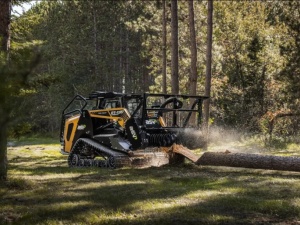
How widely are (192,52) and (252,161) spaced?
39.7 ft

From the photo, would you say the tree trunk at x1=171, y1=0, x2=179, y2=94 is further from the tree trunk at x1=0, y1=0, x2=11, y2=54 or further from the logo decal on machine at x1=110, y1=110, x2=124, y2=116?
the tree trunk at x1=0, y1=0, x2=11, y2=54

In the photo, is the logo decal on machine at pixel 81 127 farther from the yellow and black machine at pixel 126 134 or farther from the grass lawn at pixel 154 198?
the grass lawn at pixel 154 198

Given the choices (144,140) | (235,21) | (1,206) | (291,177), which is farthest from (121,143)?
(235,21)

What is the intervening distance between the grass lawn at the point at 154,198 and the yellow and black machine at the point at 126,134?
53.1 inches

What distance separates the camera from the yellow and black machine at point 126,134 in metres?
12.6

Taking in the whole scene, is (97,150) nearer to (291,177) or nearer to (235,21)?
(291,177)

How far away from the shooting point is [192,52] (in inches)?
899

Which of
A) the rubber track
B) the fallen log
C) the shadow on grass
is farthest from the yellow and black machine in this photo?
the shadow on grass

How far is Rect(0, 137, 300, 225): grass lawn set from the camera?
6391 millimetres

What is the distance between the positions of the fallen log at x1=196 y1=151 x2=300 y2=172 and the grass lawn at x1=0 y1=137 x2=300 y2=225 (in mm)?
208

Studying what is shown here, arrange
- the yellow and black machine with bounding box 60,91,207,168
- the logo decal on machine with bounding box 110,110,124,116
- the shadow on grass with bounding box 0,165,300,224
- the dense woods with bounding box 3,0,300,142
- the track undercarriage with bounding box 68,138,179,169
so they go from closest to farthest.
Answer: the shadow on grass with bounding box 0,165,300,224
the yellow and black machine with bounding box 60,91,207,168
the track undercarriage with bounding box 68,138,179,169
the logo decal on machine with bounding box 110,110,124,116
the dense woods with bounding box 3,0,300,142

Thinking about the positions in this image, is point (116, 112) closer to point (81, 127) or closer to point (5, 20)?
point (81, 127)

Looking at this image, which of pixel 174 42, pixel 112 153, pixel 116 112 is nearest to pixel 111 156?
pixel 112 153

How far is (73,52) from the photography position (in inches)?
2048
